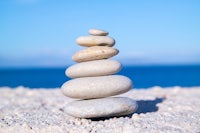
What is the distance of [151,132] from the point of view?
23.8ft

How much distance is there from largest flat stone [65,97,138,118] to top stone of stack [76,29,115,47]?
131 cm

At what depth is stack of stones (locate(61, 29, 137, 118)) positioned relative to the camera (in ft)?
27.8

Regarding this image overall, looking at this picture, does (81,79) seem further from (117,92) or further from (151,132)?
(151,132)

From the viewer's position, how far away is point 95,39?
903 cm

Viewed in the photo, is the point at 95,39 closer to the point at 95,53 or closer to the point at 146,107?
the point at 95,53

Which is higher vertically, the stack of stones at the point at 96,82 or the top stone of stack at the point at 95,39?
the top stone of stack at the point at 95,39

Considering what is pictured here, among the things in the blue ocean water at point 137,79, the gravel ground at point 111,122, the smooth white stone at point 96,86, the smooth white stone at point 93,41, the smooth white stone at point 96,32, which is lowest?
the blue ocean water at point 137,79

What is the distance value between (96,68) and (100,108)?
3.09 ft

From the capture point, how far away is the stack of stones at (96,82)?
848 cm

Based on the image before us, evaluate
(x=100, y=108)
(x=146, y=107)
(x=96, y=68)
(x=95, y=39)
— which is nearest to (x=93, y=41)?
(x=95, y=39)

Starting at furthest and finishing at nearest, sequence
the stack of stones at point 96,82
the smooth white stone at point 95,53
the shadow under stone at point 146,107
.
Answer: the shadow under stone at point 146,107 → the smooth white stone at point 95,53 → the stack of stones at point 96,82

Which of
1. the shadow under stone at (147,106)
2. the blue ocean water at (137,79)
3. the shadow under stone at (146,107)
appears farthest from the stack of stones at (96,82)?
the blue ocean water at (137,79)

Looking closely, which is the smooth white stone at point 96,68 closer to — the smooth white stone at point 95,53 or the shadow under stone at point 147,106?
the smooth white stone at point 95,53

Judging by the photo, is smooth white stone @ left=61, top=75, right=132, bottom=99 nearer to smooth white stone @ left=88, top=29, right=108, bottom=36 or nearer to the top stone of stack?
the top stone of stack
